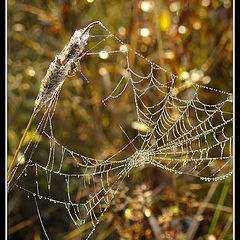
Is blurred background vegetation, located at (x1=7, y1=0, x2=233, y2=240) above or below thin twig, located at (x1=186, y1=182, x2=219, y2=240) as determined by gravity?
above

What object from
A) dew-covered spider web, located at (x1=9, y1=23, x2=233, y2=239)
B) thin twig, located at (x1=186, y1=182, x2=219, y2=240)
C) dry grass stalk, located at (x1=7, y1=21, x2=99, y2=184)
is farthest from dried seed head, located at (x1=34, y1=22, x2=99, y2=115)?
thin twig, located at (x1=186, y1=182, x2=219, y2=240)

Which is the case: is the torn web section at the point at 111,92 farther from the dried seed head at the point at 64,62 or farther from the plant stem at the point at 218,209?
the dried seed head at the point at 64,62

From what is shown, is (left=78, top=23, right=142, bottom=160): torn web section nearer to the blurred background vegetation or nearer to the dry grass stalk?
the blurred background vegetation

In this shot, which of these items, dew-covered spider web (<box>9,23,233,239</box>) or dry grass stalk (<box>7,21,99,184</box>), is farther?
dew-covered spider web (<box>9,23,233,239</box>)

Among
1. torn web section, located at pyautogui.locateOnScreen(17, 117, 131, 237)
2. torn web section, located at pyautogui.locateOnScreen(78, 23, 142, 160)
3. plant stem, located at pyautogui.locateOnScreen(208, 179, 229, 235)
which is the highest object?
torn web section, located at pyautogui.locateOnScreen(78, 23, 142, 160)

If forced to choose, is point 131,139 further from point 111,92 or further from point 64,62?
point 64,62

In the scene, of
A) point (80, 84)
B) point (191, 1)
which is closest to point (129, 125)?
point (80, 84)

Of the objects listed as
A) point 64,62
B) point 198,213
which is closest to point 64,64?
point 64,62

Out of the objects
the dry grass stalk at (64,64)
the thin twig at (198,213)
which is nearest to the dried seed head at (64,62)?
the dry grass stalk at (64,64)
